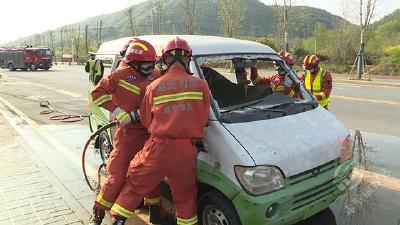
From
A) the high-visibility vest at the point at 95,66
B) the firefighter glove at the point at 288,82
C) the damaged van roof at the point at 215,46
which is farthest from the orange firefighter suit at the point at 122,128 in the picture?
the high-visibility vest at the point at 95,66

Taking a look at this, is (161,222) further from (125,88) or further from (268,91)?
(268,91)

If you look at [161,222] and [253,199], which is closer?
[253,199]

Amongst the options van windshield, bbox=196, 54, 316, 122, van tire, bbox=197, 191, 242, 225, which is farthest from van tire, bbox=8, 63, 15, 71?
van tire, bbox=197, 191, 242, 225

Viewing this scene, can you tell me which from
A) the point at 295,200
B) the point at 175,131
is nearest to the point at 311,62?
the point at 295,200

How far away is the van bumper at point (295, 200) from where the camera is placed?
10.9 feet

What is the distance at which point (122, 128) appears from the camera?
4.28m

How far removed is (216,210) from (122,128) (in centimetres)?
128

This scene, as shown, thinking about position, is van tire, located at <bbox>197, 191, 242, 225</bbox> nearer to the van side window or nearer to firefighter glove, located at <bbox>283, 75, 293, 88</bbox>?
the van side window

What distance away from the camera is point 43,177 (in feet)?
20.1

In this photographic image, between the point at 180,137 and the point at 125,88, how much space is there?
105cm

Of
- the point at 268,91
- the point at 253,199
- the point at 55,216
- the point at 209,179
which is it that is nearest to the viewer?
the point at 253,199

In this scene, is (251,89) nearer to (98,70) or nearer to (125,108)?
(125,108)

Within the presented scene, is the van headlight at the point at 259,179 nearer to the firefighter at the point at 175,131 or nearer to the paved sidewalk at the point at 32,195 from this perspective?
the firefighter at the point at 175,131

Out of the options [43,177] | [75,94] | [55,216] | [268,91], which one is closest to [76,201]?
[55,216]
